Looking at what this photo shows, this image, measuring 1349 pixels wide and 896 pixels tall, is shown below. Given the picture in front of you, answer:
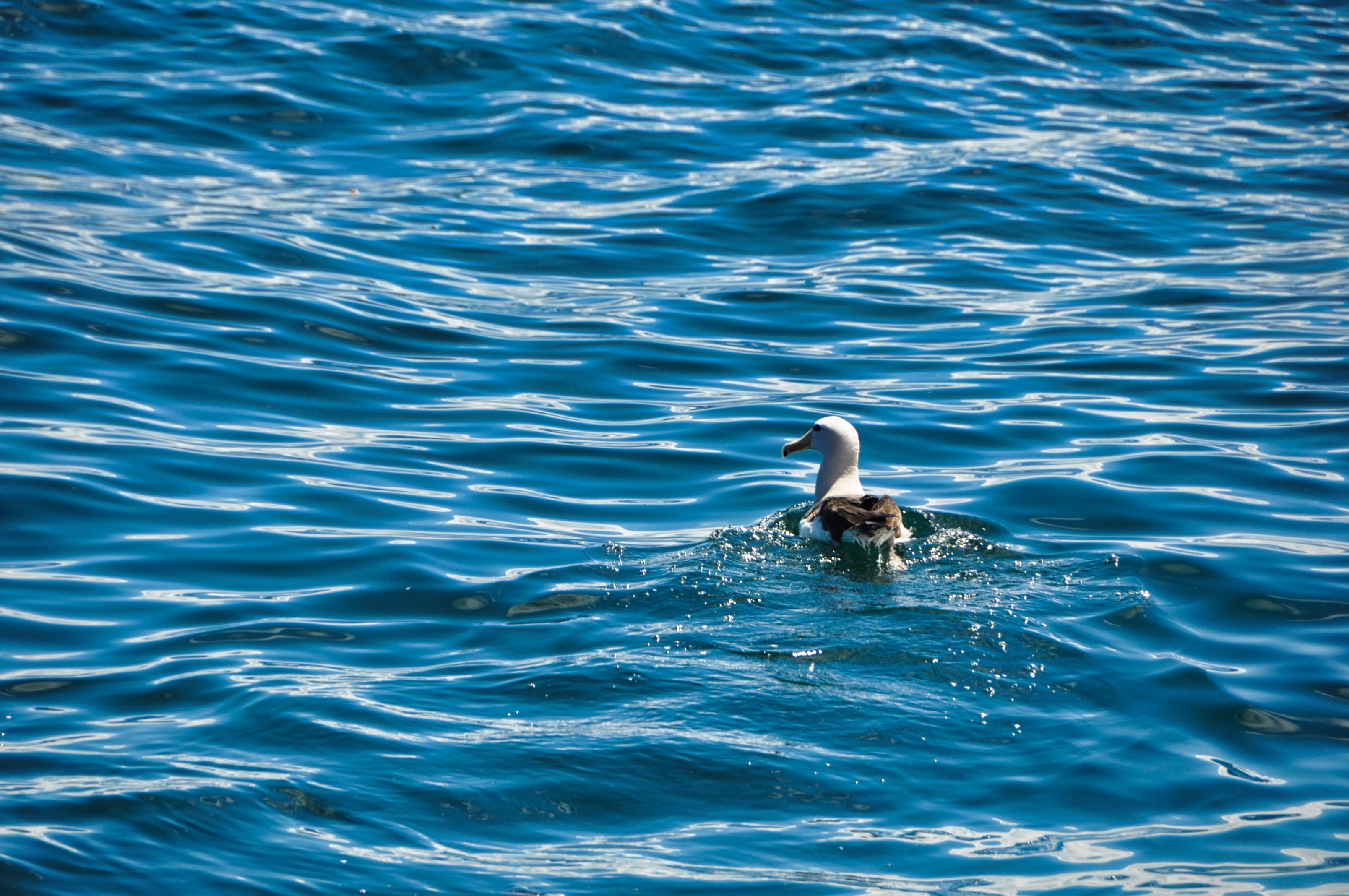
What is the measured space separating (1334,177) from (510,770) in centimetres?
1604

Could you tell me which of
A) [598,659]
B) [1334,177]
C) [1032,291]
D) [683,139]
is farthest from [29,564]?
[1334,177]

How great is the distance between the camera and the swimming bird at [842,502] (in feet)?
26.8

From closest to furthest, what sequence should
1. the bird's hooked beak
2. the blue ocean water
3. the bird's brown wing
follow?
the blue ocean water < the bird's brown wing < the bird's hooked beak

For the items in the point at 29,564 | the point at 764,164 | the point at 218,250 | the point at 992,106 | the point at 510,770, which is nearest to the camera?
the point at 510,770

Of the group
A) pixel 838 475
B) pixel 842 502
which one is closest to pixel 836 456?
pixel 838 475

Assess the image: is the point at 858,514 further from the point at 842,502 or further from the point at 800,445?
the point at 800,445

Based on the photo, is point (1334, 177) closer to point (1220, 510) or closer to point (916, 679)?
point (1220, 510)

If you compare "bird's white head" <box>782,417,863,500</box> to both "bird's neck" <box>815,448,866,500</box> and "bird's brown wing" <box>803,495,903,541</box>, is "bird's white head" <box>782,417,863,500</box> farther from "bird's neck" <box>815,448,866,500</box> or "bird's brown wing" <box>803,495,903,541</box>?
"bird's brown wing" <box>803,495,903,541</box>

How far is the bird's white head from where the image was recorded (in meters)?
9.11

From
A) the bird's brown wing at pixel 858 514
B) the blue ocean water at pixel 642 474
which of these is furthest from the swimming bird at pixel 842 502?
the blue ocean water at pixel 642 474

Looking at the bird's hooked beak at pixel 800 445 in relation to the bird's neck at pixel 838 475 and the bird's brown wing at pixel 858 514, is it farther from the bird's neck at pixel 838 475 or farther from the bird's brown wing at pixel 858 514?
the bird's brown wing at pixel 858 514

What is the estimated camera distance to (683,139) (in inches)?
733

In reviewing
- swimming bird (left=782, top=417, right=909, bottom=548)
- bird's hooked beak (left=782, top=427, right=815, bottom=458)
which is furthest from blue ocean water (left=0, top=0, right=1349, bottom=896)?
bird's hooked beak (left=782, top=427, right=815, bottom=458)

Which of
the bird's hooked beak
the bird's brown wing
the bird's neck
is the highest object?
the bird's hooked beak
